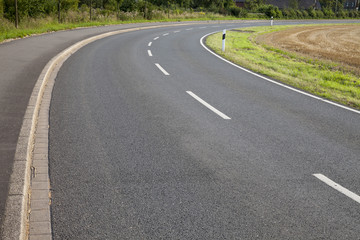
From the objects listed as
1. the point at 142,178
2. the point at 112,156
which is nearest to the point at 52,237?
the point at 142,178

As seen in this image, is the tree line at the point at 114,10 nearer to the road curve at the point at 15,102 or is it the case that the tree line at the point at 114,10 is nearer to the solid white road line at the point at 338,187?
the road curve at the point at 15,102

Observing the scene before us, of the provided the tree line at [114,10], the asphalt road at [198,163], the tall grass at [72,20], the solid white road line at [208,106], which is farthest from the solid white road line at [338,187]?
the tree line at [114,10]

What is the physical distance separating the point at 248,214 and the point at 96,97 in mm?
5832

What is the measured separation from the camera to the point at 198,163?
17.7ft

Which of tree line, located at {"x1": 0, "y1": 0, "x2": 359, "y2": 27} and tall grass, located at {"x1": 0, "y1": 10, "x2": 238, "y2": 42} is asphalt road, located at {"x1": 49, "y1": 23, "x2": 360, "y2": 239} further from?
tree line, located at {"x1": 0, "y1": 0, "x2": 359, "y2": 27}

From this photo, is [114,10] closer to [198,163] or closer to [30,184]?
[198,163]

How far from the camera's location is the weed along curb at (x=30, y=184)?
3631 mm

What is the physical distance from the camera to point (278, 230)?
149 inches

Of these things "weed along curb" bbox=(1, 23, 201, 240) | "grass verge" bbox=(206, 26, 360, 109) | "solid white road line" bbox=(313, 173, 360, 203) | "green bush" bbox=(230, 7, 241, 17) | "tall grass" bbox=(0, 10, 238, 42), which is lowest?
"solid white road line" bbox=(313, 173, 360, 203)

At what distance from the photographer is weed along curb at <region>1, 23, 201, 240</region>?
143 inches

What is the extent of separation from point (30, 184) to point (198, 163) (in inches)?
89.6

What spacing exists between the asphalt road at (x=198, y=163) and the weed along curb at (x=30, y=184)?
140 mm

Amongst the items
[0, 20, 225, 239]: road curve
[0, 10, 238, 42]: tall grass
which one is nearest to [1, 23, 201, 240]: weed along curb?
[0, 20, 225, 239]: road curve

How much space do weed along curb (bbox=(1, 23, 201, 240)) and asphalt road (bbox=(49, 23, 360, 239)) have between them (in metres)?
0.14
